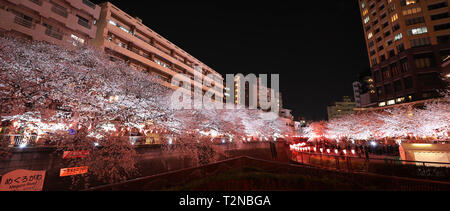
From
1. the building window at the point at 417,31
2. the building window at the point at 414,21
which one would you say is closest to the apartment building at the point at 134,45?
the building window at the point at 417,31

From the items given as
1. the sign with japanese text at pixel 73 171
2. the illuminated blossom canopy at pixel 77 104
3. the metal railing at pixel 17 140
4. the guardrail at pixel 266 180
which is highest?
the illuminated blossom canopy at pixel 77 104

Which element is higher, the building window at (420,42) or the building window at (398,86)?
the building window at (420,42)

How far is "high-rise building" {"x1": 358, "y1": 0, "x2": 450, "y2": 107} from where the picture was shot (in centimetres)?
4206

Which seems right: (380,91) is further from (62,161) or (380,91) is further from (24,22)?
(24,22)

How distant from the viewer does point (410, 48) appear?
44469mm

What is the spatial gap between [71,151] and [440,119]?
37903 mm

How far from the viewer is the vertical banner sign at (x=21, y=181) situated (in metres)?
7.33

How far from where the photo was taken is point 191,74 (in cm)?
4653

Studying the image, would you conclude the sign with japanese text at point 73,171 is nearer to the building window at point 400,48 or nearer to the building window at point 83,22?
the building window at point 83,22

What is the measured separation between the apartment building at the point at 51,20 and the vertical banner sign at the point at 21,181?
19260 mm

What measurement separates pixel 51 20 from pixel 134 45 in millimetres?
11399

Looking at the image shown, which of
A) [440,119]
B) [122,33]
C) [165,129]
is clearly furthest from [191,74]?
[440,119]

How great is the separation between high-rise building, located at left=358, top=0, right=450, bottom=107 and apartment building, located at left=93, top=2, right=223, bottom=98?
5373cm
